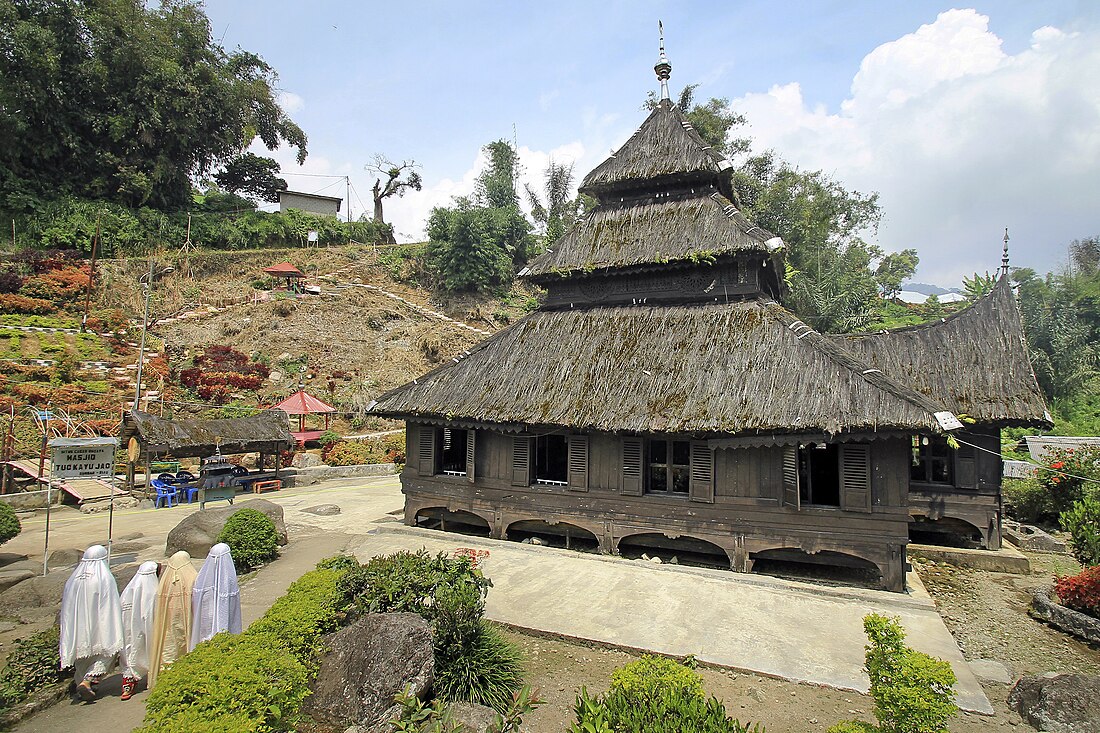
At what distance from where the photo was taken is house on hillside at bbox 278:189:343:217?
48.8 m

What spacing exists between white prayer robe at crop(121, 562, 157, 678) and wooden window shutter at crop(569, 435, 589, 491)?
8139 mm

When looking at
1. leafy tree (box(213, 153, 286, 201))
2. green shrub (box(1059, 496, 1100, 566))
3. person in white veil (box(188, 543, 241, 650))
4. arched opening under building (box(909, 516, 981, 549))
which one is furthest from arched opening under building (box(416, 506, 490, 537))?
leafy tree (box(213, 153, 286, 201))

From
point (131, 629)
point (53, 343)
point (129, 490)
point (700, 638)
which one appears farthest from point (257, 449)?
point (700, 638)

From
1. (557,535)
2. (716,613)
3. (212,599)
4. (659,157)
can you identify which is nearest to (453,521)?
(557,535)

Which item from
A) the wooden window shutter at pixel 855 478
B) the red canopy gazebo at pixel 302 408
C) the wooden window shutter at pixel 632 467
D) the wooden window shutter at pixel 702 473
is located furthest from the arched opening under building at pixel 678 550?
the red canopy gazebo at pixel 302 408

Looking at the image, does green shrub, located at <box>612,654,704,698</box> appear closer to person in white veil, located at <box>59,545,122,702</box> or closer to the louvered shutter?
person in white veil, located at <box>59,545,122,702</box>

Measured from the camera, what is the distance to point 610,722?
4609 millimetres

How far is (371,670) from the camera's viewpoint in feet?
19.7

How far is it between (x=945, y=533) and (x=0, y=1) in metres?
54.8

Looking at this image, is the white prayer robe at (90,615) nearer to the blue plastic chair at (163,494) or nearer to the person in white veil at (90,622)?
the person in white veil at (90,622)

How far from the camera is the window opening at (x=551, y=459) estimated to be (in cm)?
1568

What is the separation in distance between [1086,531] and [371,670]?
510 inches

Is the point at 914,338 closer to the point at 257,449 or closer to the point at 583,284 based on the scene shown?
the point at 583,284

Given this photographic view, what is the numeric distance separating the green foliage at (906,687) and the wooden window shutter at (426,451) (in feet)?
37.6
